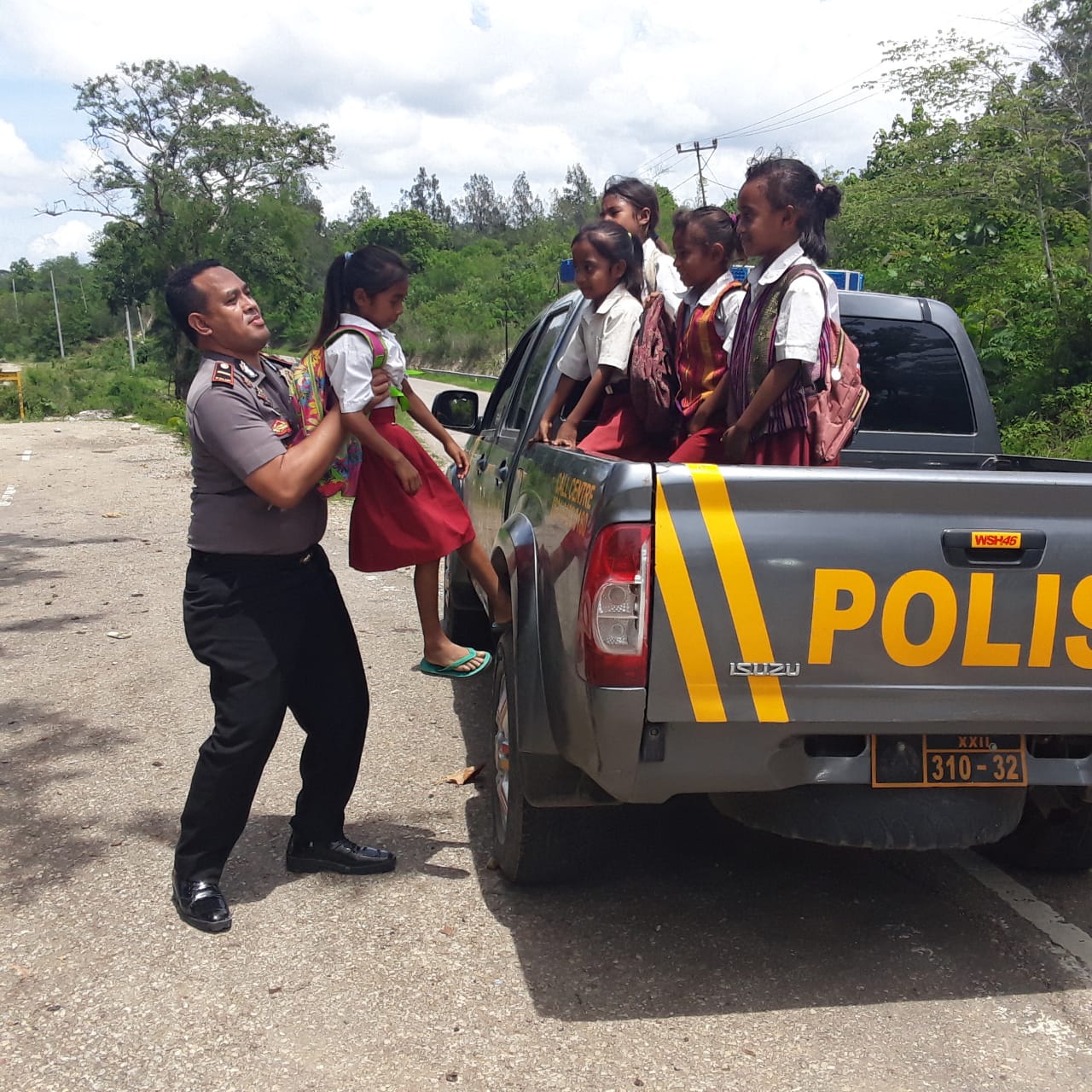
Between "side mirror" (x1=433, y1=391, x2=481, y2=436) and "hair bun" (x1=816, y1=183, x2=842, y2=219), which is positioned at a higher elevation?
"hair bun" (x1=816, y1=183, x2=842, y2=219)

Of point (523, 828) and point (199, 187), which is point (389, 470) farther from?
point (199, 187)

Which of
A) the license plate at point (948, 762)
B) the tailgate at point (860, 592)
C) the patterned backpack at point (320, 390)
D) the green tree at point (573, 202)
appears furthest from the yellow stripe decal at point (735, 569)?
the green tree at point (573, 202)

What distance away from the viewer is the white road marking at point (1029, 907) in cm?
326

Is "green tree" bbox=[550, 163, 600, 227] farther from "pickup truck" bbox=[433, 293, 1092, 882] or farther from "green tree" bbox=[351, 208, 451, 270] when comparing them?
"pickup truck" bbox=[433, 293, 1092, 882]

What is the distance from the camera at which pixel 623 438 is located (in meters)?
4.20

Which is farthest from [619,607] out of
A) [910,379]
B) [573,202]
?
[573,202]

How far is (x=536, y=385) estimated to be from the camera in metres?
4.72

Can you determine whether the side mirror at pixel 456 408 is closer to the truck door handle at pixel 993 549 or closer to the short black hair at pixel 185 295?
the short black hair at pixel 185 295

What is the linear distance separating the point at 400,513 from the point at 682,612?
1301mm

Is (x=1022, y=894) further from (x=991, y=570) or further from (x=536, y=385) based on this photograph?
(x=536, y=385)

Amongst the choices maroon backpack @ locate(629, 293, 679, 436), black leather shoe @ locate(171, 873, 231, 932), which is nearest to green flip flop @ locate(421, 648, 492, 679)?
black leather shoe @ locate(171, 873, 231, 932)

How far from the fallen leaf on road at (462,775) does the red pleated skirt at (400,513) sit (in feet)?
4.23

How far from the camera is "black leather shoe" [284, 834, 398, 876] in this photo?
12.2 ft

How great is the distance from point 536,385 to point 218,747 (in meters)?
2.11
